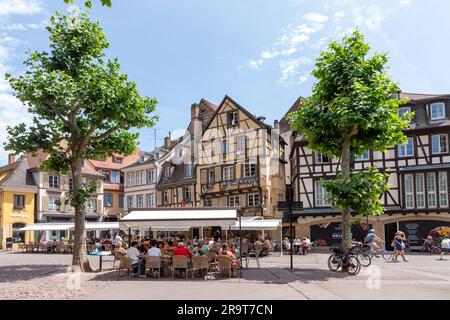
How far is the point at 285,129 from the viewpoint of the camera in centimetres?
4850

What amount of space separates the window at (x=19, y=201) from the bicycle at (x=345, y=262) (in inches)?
1392

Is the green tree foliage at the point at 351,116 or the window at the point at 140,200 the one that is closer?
the green tree foliage at the point at 351,116

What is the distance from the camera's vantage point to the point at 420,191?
33.0 meters

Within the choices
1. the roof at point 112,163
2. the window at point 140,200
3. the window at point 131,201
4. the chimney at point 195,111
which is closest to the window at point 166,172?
the window at point 140,200

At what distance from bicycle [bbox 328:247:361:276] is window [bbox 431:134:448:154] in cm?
1807

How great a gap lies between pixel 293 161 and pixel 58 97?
27317mm

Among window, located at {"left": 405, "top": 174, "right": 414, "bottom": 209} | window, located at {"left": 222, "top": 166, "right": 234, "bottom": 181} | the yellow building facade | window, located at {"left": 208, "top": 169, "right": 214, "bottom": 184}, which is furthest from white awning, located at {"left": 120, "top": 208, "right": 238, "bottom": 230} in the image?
the yellow building facade

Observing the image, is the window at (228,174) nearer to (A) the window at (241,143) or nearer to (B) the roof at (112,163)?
(A) the window at (241,143)

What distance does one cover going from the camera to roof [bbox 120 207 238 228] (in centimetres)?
1645

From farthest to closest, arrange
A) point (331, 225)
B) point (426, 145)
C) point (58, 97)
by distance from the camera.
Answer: point (331, 225) → point (426, 145) → point (58, 97)

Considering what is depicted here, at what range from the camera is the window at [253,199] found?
38625 mm

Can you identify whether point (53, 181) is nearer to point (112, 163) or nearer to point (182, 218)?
point (112, 163)
